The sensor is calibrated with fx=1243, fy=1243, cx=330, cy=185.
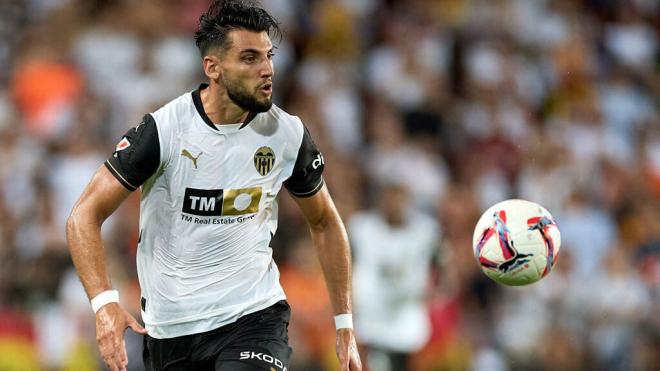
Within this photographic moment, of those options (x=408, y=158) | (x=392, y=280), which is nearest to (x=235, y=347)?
(x=392, y=280)

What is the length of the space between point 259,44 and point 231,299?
130 cm

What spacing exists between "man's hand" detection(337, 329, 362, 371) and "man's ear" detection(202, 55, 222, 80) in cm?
157

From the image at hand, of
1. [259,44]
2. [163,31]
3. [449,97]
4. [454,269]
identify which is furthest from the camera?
[449,97]

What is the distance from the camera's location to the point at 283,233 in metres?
11.8

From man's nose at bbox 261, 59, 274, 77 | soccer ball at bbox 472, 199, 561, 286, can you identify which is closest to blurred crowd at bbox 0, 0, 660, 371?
soccer ball at bbox 472, 199, 561, 286

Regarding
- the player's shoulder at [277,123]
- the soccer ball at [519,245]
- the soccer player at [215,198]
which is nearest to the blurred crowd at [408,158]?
the soccer ball at [519,245]

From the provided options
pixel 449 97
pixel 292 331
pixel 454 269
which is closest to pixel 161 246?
pixel 292 331

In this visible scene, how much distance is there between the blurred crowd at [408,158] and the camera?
1134 centimetres

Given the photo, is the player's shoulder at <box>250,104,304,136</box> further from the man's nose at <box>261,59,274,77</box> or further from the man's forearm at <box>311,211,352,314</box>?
the man's forearm at <box>311,211,352,314</box>

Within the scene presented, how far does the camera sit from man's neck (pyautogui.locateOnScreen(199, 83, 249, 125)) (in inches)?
250

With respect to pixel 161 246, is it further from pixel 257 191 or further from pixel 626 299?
pixel 626 299

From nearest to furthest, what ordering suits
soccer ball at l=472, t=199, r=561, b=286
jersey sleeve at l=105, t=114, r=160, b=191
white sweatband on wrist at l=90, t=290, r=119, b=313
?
white sweatband on wrist at l=90, t=290, r=119, b=313 → jersey sleeve at l=105, t=114, r=160, b=191 → soccer ball at l=472, t=199, r=561, b=286

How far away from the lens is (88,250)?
19.6 feet

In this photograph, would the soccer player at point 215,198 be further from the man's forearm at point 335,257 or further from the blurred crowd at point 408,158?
the blurred crowd at point 408,158
